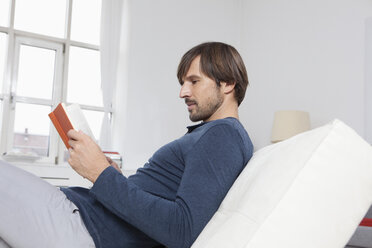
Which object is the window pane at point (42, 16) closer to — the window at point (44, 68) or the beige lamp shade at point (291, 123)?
the window at point (44, 68)

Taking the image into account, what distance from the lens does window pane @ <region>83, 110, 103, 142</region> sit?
4551mm

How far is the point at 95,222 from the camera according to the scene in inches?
47.1

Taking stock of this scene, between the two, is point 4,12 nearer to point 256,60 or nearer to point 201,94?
point 256,60

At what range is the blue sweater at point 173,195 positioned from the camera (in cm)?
107

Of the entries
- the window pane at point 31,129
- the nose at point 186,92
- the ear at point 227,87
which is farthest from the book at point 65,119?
the window pane at point 31,129

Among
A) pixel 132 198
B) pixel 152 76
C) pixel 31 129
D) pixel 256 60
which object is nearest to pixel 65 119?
pixel 132 198

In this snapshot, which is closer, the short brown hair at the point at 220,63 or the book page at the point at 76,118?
the book page at the point at 76,118

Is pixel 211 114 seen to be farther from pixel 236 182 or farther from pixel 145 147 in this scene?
pixel 145 147

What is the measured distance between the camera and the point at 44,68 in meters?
4.43

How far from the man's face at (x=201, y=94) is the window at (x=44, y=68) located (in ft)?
10.1

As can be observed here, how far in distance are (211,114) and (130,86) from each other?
3103mm

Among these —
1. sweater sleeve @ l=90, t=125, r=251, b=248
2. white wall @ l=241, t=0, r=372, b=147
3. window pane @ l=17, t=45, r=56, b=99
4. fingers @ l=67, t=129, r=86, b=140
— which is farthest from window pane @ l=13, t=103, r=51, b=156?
sweater sleeve @ l=90, t=125, r=251, b=248

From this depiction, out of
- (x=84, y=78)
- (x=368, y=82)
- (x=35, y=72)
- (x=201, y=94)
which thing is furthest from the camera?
(x=84, y=78)

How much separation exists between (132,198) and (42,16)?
386cm
